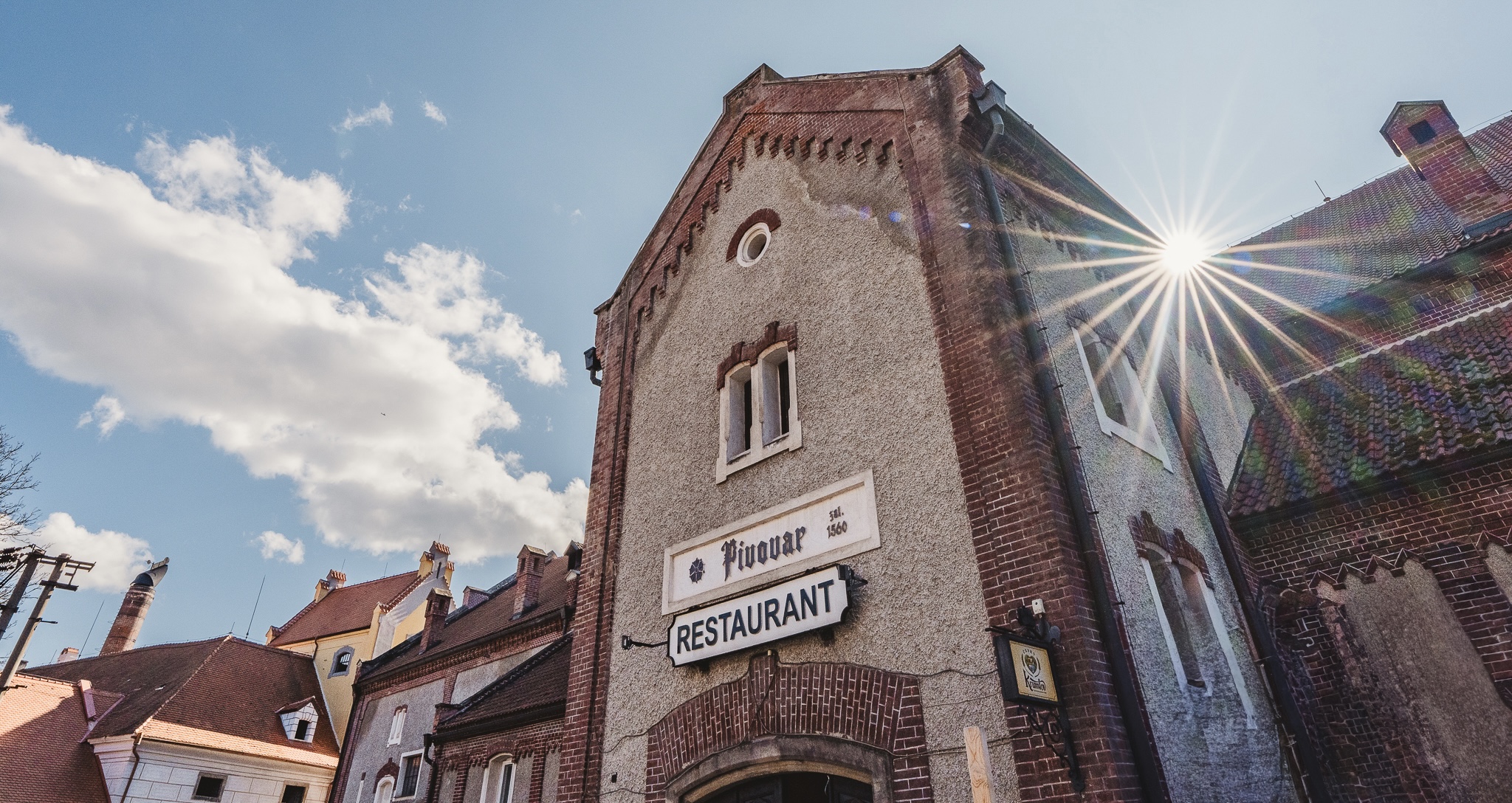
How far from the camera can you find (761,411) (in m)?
9.94

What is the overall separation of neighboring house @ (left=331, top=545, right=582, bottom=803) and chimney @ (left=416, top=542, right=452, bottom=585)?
9249 mm

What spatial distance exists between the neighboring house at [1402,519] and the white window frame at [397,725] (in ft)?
66.1

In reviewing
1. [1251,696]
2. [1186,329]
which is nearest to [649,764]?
[1251,696]

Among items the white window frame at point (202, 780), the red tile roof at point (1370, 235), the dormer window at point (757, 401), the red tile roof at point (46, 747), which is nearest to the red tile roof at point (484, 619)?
the white window frame at point (202, 780)

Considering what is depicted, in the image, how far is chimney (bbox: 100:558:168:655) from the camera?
136 feet

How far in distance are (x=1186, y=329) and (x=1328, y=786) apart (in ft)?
23.7

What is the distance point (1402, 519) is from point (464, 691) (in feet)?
61.6

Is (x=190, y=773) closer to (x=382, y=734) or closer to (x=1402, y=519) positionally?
(x=382, y=734)

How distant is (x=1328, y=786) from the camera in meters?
8.56

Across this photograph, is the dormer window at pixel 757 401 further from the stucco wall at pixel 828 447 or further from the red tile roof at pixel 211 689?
the red tile roof at pixel 211 689

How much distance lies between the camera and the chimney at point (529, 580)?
20188 millimetres

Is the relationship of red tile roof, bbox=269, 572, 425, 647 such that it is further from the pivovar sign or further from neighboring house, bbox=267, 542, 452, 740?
the pivovar sign

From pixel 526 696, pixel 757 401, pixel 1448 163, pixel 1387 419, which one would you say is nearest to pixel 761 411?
pixel 757 401

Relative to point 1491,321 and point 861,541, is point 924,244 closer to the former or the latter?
point 861,541
